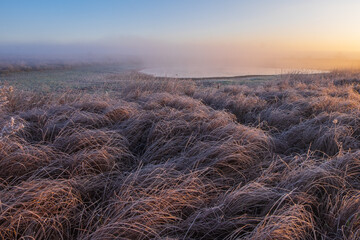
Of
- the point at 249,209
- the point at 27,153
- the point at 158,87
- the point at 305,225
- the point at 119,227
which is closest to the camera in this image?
the point at 119,227

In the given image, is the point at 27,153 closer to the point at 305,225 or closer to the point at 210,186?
the point at 210,186

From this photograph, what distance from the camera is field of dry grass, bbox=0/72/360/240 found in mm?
1683

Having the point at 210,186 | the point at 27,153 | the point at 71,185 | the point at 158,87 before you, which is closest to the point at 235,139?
the point at 210,186

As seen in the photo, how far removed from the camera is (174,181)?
2.21 meters

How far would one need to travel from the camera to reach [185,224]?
5.71ft

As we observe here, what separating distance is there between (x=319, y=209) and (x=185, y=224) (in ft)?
3.55

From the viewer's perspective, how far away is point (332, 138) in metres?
3.12

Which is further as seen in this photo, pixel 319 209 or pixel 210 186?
pixel 210 186

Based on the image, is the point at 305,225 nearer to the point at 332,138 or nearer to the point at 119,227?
the point at 119,227

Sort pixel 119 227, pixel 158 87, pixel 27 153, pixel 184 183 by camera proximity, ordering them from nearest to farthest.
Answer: pixel 119 227 → pixel 184 183 → pixel 27 153 → pixel 158 87

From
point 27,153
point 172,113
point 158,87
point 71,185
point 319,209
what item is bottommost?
point 319,209

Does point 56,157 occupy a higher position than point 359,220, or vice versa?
point 56,157

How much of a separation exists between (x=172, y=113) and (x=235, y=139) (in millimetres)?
1211

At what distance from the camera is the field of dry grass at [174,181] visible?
1.68 metres
